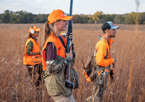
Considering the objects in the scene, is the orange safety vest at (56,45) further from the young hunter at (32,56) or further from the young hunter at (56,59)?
the young hunter at (32,56)

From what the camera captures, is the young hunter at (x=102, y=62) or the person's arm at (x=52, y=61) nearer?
the person's arm at (x=52, y=61)

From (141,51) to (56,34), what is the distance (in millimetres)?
4304

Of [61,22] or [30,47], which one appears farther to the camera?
[30,47]

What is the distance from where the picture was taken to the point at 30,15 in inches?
1463

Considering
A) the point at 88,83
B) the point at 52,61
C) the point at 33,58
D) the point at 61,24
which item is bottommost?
the point at 88,83

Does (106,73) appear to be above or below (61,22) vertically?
below

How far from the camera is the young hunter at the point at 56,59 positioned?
152cm

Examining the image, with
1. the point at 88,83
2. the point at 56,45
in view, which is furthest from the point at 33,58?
the point at 56,45

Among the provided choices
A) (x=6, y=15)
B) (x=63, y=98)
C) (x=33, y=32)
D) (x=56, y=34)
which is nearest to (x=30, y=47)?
(x=33, y=32)

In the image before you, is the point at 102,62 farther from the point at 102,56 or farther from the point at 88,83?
the point at 88,83

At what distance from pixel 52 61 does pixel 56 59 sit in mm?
54

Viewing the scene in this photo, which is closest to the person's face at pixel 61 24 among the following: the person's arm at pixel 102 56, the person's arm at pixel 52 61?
the person's arm at pixel 52 61

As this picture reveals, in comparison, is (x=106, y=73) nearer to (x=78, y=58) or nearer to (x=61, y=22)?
(x=61, y=22)

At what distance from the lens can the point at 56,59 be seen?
1544 mm
